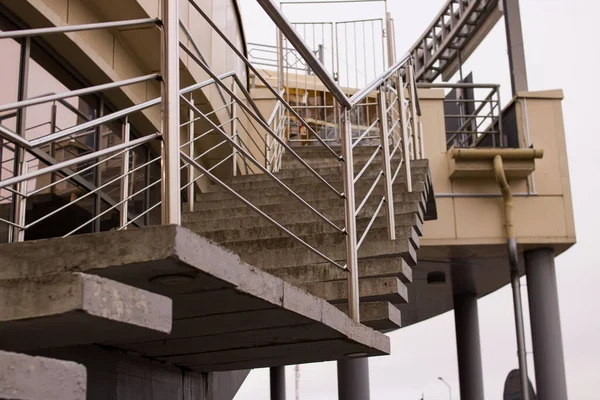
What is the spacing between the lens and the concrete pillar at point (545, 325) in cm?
1108

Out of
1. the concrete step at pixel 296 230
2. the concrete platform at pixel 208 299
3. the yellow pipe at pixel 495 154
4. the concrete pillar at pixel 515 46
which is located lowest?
the concrete platform at pixel 208 299

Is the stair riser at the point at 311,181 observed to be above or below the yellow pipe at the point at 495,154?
below

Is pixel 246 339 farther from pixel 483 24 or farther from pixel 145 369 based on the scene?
pixel 483 24

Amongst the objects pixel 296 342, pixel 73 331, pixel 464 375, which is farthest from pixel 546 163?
pixel 73 331

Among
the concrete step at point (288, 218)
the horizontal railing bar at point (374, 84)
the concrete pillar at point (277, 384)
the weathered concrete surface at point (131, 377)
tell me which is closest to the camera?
the weathered concrete surface at point (131, 377)

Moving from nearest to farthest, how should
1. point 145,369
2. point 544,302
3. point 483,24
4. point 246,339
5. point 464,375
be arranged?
1. point 246,339
2. point 145,369
3. point 544,302
4. point 464,375
5. point 483,24

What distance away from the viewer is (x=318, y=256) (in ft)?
17.9

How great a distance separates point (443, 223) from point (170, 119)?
Result: 30.2ft

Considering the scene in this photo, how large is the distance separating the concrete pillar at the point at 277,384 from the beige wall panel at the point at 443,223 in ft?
15.4

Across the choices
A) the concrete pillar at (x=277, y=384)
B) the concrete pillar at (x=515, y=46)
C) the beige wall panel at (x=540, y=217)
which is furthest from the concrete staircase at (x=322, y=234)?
the concrete pillar at (x=277, y=384)

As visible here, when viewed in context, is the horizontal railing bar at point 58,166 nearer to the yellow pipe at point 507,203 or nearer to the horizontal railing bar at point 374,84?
the horizontal railing bar at point 374,84

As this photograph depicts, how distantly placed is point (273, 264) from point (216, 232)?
2.84ft

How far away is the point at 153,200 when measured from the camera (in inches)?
347

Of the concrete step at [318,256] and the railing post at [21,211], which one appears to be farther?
the concrete step at [318,256]
